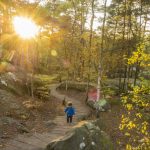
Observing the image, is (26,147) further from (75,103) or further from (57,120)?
(75,103)

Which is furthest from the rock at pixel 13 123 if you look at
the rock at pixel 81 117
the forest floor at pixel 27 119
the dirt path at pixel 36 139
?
the rock at pixel 81 117

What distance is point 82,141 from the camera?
464 inches

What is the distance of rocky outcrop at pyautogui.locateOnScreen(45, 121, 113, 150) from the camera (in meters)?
11.6

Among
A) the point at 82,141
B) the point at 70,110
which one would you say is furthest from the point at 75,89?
the point at 82,141

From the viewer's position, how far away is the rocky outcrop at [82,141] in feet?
38.2

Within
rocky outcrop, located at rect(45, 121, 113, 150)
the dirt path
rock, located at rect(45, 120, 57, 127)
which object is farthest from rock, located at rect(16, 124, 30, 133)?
rocky outcrop, located at rect(45, 121, 113, 150)

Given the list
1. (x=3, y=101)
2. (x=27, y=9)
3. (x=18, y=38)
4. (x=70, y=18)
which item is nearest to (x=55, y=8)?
(x=70, y=18)

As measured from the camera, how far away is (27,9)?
837 inches

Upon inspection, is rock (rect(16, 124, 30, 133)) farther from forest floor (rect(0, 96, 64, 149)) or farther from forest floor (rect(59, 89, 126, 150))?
forest floor (rect(59, 89, 126, 150))

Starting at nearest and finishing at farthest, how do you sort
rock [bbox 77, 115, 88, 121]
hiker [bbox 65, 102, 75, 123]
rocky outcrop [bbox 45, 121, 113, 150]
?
rocky outcrop [bbox 45, 121, 113, 150] → hiker [bbox 65, 102, 75, 123] → rock [bbox 77, 115, 88, 121]

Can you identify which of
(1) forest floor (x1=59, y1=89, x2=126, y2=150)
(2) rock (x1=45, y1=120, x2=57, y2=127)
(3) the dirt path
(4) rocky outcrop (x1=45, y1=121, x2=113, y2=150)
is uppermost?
(4) rocky outcrop (x1=45, y1=121, x2=113, y2=150)

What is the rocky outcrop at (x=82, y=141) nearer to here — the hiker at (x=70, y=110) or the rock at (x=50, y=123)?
the hiker at (x=70, y=110)

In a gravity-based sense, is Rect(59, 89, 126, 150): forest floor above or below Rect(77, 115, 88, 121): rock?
below

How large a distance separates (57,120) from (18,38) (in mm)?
15996
